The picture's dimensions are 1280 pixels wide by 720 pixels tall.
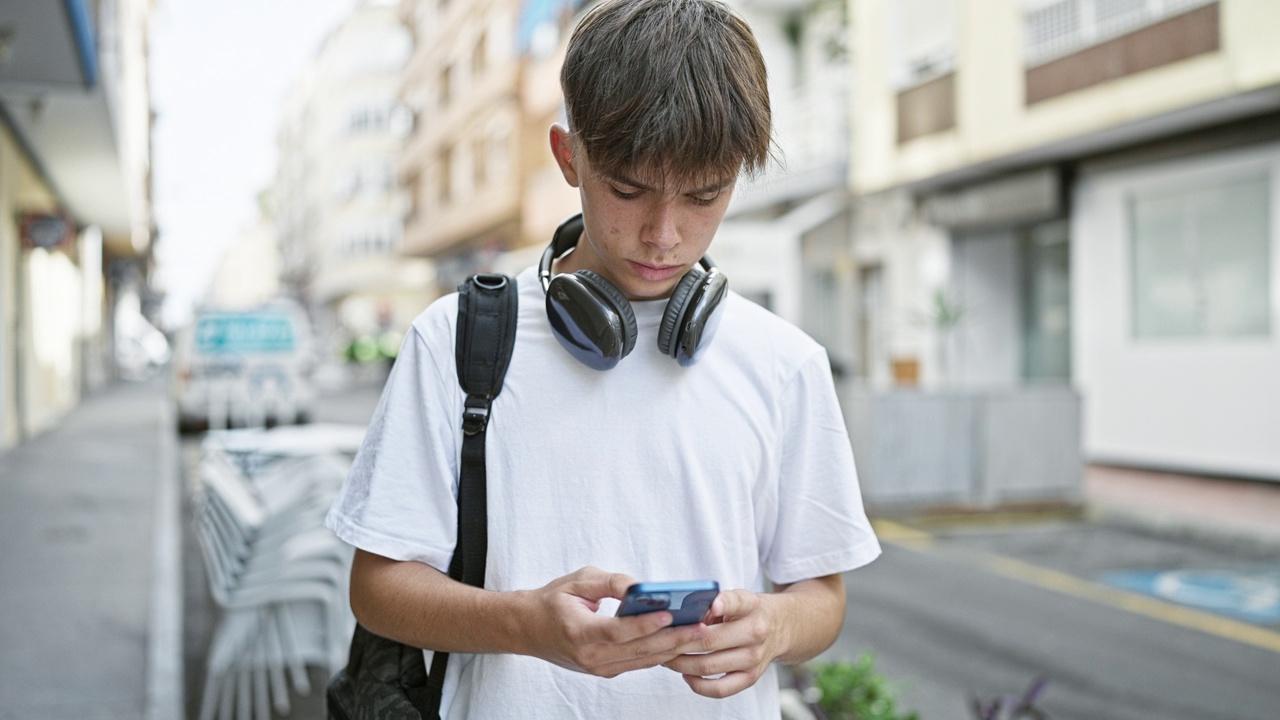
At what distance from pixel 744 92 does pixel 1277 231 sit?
11.7 m

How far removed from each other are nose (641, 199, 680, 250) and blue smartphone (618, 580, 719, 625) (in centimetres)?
45

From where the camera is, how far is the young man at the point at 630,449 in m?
1.34

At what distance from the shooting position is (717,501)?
1479 millimetres

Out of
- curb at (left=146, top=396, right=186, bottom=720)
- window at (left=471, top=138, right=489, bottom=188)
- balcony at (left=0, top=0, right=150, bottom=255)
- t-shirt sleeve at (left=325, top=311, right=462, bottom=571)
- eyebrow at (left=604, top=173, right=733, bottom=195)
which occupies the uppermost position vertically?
window at (left=471, top=138, right=489, bottom=188)

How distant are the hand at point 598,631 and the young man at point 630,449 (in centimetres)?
4

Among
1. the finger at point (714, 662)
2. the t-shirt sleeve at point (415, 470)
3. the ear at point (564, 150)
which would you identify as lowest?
the finger at point (714, 662)

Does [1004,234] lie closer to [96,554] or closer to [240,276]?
[96,554]

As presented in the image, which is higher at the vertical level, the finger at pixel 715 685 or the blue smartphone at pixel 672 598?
the blue smartphone at pixel 672 598

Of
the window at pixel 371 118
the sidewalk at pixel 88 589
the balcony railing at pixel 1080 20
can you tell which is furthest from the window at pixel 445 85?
the sidewalk at pixel 88 589

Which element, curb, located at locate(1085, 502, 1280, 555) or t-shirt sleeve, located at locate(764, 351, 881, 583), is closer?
t-shirt sleeve, located at locate(764, 351, 881, 583)

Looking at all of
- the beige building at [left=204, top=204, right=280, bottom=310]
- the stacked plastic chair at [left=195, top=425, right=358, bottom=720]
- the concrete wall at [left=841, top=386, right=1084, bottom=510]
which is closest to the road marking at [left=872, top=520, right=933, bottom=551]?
the concrete wall at [left=841, top=386, right=1084, bottom=510]

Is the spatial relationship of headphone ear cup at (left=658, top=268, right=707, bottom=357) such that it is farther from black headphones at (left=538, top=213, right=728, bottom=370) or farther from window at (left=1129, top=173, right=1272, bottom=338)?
window at (left=1129, top=173, right=1272, bottom=338)

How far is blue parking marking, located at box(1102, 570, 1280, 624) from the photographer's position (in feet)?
21.1

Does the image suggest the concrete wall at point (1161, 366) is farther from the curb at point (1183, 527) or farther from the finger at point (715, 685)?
the finger at point (715, 685)
